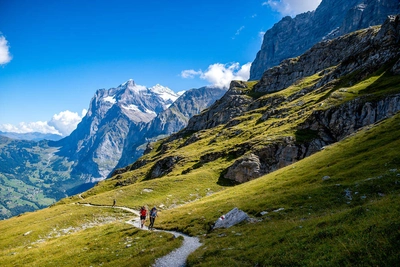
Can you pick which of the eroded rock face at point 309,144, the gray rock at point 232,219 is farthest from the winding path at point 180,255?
the eroded rock face at point 309,144

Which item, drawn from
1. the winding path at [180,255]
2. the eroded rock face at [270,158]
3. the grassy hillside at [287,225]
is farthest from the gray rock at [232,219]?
the eroded rock face at [270,158]

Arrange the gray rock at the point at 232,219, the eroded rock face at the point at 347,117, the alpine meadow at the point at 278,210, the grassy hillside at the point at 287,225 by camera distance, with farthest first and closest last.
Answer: the eroded rock face at the point at 347,117
the gray rock at the point at 232,219
the alpine meadow at the point at 278,210
the grassy hillside at the point at 287,225

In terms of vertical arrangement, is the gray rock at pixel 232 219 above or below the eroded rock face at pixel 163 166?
below

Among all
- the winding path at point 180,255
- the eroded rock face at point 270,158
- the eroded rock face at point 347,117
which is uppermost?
the eroded rock face at point 347,117

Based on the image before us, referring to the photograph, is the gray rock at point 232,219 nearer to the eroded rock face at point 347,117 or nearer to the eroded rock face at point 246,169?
the eroded rock face at point 246,169

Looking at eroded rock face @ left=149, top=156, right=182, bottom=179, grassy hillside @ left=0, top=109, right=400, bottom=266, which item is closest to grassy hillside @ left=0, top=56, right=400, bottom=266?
grassy hillside @ left=0, top=109, right=400, bottom=266

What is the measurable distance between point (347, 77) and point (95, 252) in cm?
13393

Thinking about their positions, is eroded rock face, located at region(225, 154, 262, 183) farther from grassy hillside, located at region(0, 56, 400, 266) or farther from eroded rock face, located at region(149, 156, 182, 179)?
eroded rock face, located at region(149, 156, 182, 179)

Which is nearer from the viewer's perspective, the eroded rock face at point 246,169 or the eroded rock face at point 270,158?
the eroded rock face at point 270,158

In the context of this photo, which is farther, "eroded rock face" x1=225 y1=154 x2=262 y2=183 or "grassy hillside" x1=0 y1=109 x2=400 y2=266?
"eroded rock face" x1=225 y1=154 x2=262 y2=183

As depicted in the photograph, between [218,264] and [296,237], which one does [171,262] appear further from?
[296,237]

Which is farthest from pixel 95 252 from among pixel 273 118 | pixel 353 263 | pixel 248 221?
pixel 273 118

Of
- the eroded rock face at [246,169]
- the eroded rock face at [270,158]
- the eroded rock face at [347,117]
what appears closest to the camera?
the eroded rock face at [347,117]

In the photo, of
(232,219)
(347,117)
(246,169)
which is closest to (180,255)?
(232,219)
